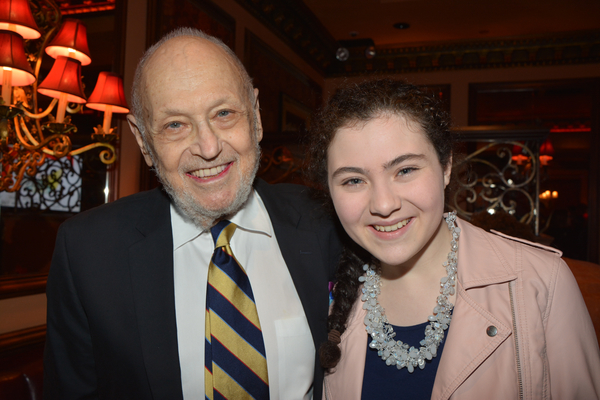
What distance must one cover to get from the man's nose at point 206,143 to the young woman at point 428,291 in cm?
35

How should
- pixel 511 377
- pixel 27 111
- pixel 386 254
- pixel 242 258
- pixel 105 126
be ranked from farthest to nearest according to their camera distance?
pixel 105 126 < pixel 27 111 < pixel 242 258 < pixel 386 254 < pixel 511 377

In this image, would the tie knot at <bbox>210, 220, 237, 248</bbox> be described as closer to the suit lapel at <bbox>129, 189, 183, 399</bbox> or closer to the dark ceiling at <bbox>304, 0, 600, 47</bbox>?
the suit lapel at <bbox>129, 189, 183, 399</bbox>

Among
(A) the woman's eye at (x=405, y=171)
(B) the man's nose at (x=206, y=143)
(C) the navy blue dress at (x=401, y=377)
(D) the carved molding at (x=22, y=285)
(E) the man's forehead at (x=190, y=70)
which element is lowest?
(C) the navy blue dress at (x=401, y=377)

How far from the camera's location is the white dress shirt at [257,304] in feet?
4.29

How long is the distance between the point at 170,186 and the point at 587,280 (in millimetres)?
1549

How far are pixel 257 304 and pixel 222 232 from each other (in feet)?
0.91

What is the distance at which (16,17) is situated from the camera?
1734mm

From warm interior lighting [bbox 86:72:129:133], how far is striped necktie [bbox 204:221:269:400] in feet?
4.36

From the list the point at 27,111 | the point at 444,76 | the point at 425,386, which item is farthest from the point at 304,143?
the point at 444,76

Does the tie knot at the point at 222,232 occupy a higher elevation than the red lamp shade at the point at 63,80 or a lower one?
lower

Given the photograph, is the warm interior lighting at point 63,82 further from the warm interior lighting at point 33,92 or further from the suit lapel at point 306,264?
the suit lapel at point 306,264

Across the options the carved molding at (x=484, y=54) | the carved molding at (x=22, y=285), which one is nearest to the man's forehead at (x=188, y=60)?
the carved molding at (x=22, y=285)

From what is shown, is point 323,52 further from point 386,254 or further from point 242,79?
point 386,254

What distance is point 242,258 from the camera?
1455mm
